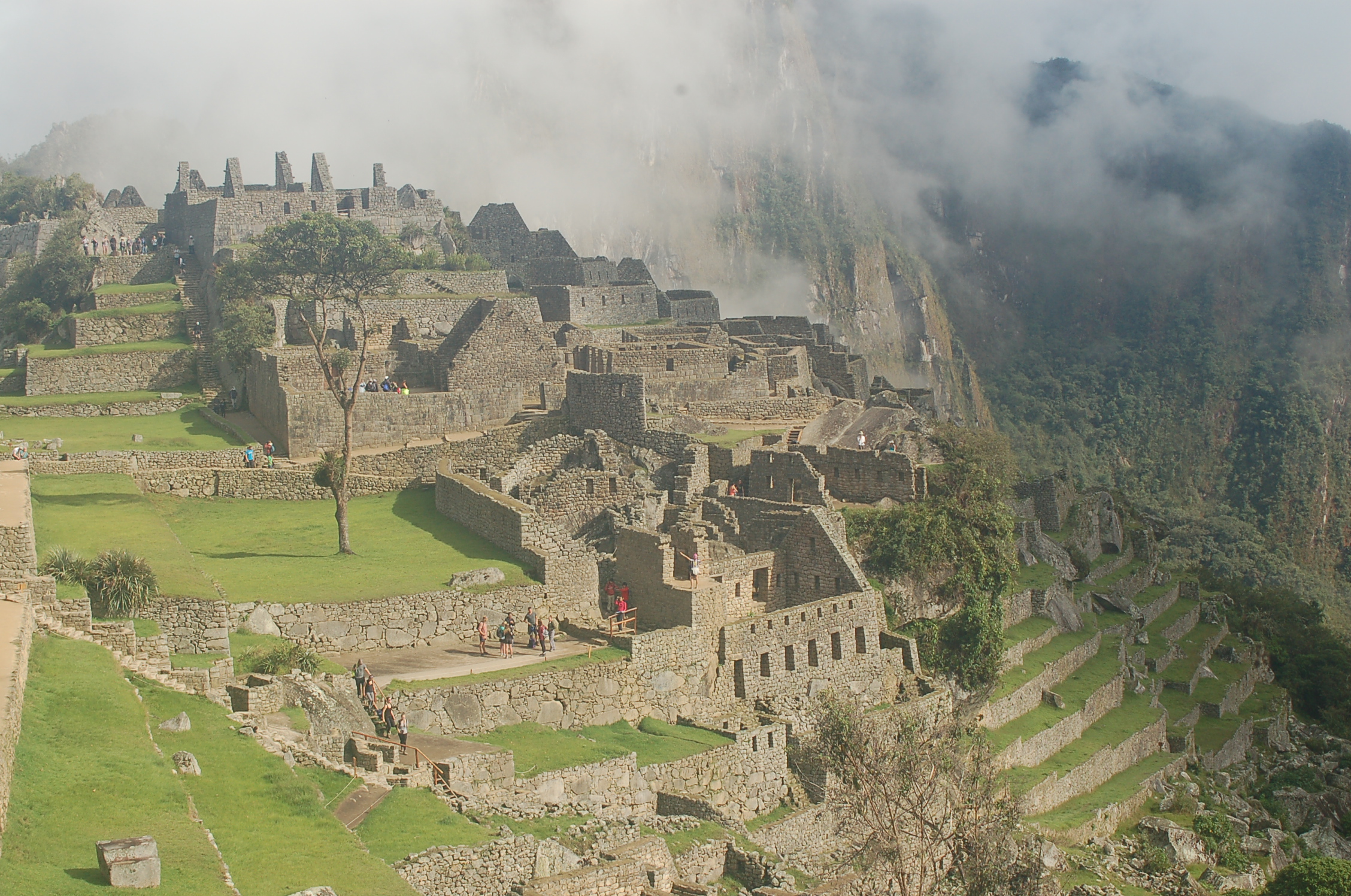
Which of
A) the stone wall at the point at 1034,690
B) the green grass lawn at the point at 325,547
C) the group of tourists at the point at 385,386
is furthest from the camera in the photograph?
the group of tourists at the point at 385,386

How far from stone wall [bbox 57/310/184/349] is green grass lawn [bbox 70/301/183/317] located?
0.28ft

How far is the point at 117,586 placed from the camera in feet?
76.8

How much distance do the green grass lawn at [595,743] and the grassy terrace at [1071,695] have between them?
8217 millimetres

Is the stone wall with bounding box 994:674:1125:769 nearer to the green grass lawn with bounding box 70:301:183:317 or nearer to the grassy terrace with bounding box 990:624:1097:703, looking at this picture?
the grassy terrace with bounding box 990:624:1097:703

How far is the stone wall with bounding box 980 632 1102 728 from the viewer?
113 feet

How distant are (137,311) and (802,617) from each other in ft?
95.2

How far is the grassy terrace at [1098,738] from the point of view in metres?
34.0

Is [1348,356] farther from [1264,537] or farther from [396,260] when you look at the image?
[396,260]

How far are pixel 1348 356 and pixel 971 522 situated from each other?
183m

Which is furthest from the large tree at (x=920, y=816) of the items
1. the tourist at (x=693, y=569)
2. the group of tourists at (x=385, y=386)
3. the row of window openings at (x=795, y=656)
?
the group of tourists at (x=385, y=386)

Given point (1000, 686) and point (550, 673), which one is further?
point (1000, 686)

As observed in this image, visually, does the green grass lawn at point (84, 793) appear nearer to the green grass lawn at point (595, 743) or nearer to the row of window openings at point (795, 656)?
the green grass lawn at point (595, 743)

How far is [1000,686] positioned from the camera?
35062 mm

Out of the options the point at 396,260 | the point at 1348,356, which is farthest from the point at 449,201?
the point at 1348,356
